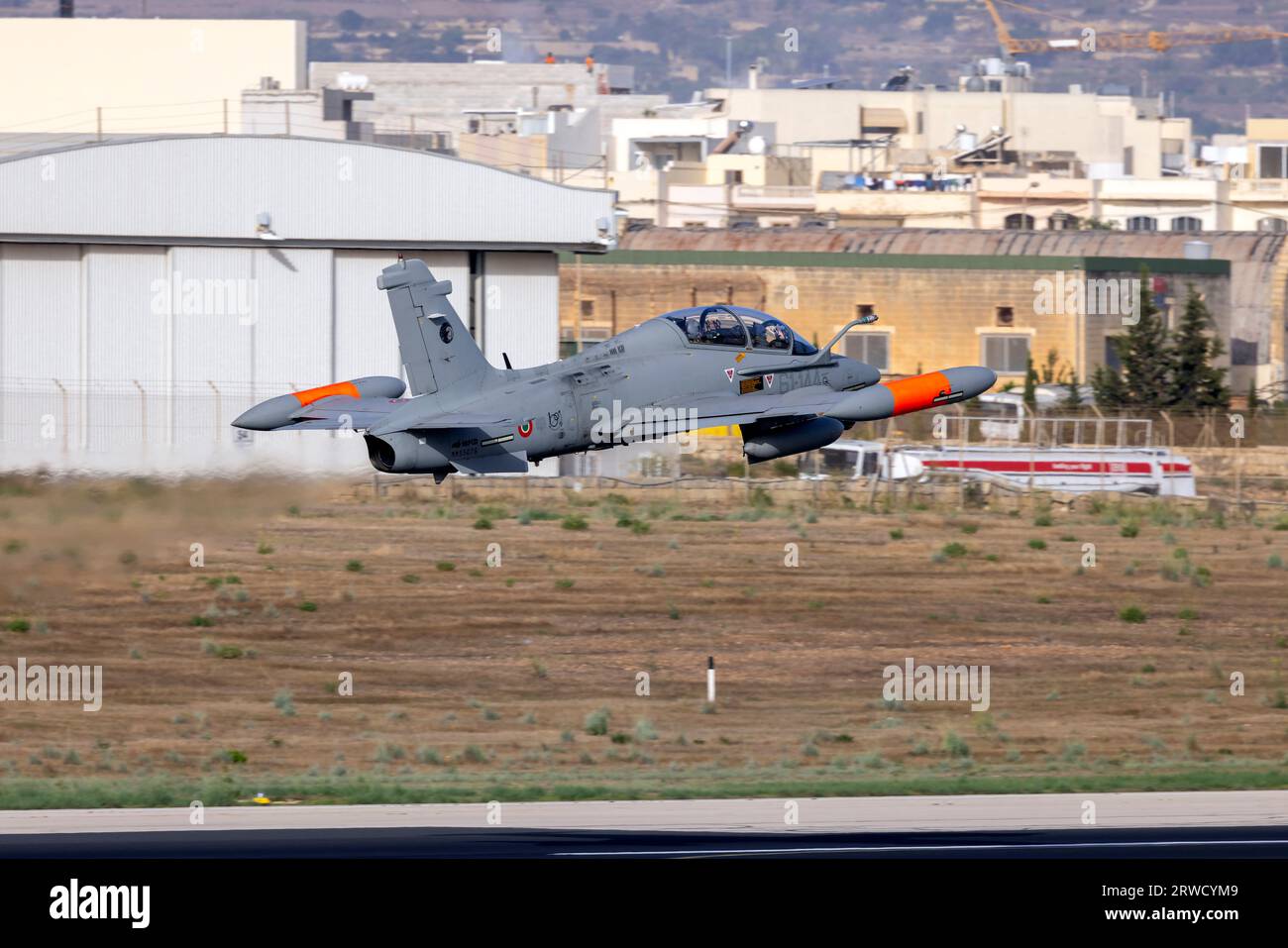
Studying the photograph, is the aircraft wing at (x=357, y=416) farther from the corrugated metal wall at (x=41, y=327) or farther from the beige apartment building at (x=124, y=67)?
the beige apartment building at (x=124, y=67)

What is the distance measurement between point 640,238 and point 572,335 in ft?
45.5

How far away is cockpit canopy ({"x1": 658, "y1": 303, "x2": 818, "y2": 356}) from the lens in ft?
76.3

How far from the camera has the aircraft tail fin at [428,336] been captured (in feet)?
73.4

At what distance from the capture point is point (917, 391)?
2236 cm

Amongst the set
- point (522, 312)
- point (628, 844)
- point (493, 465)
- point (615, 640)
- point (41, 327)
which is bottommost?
point (628, 844)

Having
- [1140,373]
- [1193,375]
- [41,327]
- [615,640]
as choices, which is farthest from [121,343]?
[1193,375]

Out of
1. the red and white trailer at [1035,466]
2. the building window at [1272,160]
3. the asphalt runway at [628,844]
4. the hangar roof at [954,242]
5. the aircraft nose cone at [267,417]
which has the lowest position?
the asphalt runway at [628,844]

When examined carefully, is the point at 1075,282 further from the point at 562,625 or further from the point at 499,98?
the point at 499,98

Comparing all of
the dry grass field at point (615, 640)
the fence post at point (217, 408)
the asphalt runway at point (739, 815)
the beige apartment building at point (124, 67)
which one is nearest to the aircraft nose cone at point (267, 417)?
the dry grass field at point (615, 640)

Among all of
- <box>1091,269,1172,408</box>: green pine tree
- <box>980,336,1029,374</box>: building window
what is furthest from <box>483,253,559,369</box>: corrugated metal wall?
<box>980,336,1029,374</box>: building window

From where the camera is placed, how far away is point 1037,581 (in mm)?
53062

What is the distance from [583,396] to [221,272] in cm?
2797

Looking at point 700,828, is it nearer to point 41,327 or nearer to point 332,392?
point 332,392

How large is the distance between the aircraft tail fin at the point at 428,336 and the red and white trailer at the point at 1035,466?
40.6 m
